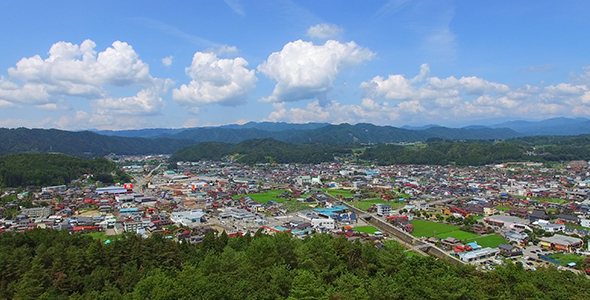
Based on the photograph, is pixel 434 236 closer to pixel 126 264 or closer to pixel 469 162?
pixel 126 264

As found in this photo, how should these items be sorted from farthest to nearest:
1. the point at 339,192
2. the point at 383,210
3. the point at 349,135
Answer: the point at 349,135, the point at 339,192, the point at 383,210

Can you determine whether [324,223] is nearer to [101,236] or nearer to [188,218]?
[188,218]

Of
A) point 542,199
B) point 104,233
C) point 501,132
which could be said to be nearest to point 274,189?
point 104,233

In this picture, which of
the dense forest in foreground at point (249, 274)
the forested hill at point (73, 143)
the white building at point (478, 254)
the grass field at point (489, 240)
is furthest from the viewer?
the forested hill at point (73, 143)

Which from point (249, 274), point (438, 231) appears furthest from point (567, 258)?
point (249, 274)

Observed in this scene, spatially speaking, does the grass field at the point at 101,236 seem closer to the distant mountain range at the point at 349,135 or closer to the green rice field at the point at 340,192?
the green rice field at the point at 340,192

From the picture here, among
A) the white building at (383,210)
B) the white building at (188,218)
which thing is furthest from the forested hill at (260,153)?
the white building at (188,218)

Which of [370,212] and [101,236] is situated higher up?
[101,236]

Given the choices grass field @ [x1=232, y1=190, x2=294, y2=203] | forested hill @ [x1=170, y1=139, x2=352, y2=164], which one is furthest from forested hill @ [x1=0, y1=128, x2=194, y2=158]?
grass field @ [x1=232, y1=190, x2=294, y2=203]
